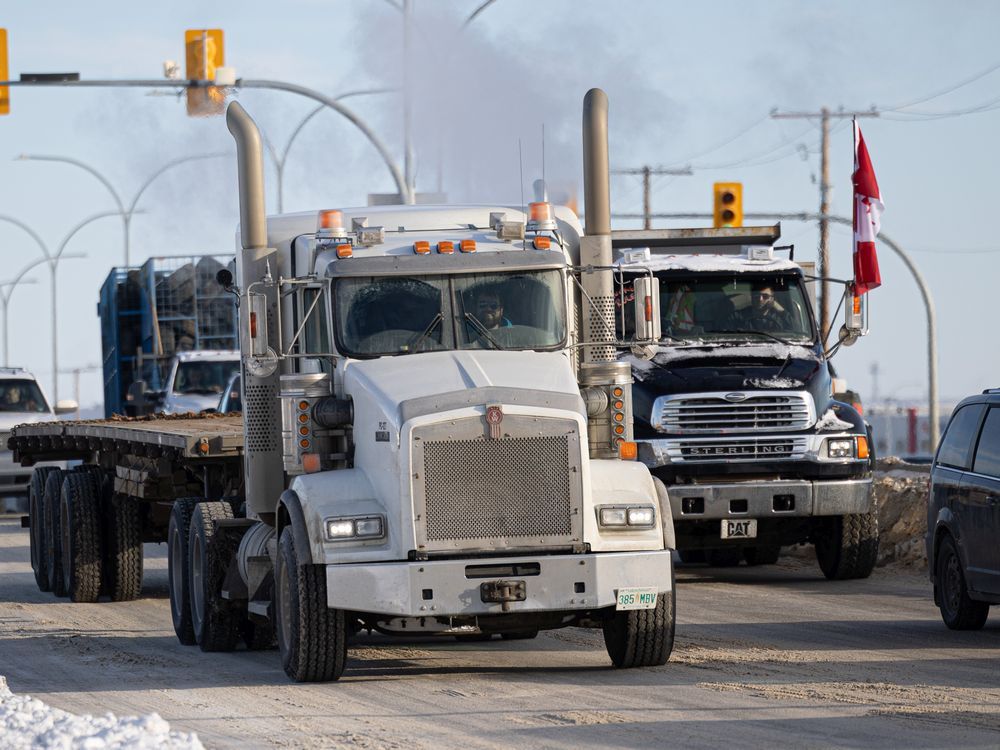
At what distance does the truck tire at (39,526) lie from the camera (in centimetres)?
1964

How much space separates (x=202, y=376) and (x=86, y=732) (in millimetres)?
23525

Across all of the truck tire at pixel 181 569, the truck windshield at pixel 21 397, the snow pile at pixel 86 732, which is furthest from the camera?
the truck windshield at pixel 21 397

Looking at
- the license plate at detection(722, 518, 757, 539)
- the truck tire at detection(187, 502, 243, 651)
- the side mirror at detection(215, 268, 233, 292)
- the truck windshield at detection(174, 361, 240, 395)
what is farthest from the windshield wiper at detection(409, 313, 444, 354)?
the truck windshield at detection(174, 361, 240, 395)

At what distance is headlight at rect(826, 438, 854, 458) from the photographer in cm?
1692

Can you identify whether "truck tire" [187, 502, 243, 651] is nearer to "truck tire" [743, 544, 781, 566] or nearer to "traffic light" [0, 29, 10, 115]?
"truck tire" [743, 544, 781, 566]

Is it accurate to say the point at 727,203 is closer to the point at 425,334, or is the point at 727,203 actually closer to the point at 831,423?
the point at 831,423

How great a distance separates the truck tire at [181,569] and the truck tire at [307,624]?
2.87 metres

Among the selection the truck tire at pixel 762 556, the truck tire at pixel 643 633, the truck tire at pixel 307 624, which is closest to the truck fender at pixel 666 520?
the truck tire at pixel 643 633

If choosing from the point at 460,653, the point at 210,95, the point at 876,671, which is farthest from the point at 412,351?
the point at 210,95

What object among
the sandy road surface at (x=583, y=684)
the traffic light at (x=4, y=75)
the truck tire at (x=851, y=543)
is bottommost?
the sandy road surface at (x=583, y=684)

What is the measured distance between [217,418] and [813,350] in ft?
19.2

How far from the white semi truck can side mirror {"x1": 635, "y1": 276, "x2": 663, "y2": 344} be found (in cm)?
31

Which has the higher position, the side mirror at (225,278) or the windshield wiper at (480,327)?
the side mirror at (225,278)

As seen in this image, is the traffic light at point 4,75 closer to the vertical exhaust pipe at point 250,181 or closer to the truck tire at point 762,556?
the truck tire at point 762,556
